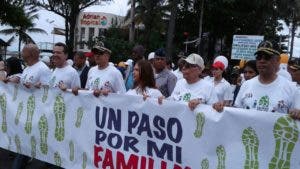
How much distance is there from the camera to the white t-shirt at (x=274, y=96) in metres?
4.09

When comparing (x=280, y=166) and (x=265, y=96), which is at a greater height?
(x=265, y=96)

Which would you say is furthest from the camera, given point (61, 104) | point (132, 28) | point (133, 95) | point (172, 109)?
point (132, 28)

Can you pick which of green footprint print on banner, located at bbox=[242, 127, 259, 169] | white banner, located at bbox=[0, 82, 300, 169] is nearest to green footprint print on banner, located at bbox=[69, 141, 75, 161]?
white banner, located at bbox=[0, 82, 300, 169]

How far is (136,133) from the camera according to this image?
486 cm

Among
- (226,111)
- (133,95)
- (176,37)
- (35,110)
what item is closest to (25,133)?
(35,110)

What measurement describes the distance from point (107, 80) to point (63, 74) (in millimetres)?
604

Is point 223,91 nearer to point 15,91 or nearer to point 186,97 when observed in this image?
point 186,97

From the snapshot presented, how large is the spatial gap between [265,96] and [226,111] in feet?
1.13

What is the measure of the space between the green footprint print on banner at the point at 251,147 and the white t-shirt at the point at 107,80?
221 centimetres

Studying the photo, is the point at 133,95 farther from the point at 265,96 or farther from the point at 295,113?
the point at 295,113

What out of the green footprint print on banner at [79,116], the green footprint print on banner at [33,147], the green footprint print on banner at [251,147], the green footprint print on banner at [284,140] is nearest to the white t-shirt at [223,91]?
the green footprint print on banner at [79,116]

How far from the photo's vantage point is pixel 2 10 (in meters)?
26.5

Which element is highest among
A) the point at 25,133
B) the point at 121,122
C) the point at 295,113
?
the point at 295,113

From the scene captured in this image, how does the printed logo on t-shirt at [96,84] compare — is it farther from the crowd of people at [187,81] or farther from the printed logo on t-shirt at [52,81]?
the printed logo on t-shirt at [52,81]
